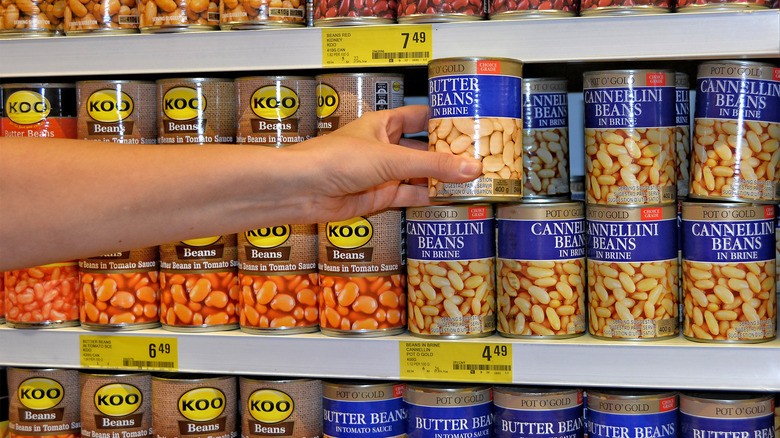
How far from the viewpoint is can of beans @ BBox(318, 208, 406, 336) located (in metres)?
1.41

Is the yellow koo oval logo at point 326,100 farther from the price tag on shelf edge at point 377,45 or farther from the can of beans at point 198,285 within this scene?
the can of beans at point 198,285

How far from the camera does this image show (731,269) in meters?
1.30

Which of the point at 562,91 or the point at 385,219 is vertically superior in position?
the point at 562,91

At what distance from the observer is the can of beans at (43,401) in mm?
1569

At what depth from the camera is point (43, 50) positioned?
1.43 meters

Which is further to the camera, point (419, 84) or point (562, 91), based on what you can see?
point (419, 84)

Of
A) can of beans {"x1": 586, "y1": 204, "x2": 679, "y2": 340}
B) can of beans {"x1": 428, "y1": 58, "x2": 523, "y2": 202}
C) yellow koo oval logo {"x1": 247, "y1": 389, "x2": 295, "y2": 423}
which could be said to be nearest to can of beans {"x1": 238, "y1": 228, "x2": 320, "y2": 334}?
yellow koo oval logo {"x1": 247, "y1": 389, "x2": 295, "y2": 423}

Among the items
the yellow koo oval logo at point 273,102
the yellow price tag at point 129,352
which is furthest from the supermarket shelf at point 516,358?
the yellow koo oval logo at point 273,102

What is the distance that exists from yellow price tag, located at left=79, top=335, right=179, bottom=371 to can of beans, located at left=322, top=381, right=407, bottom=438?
0.91 feet

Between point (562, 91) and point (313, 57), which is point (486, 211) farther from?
point (313, 57)

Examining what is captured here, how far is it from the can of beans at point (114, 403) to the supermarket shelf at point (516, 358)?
68 mm

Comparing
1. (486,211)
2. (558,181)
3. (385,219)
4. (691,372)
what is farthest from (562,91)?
(691,372)

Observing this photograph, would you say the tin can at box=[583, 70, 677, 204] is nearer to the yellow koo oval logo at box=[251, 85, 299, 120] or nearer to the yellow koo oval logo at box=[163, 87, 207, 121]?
the yellow koo oval logo at box=[251, 85, 299, 120]

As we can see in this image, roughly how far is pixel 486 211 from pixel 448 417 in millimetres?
345
